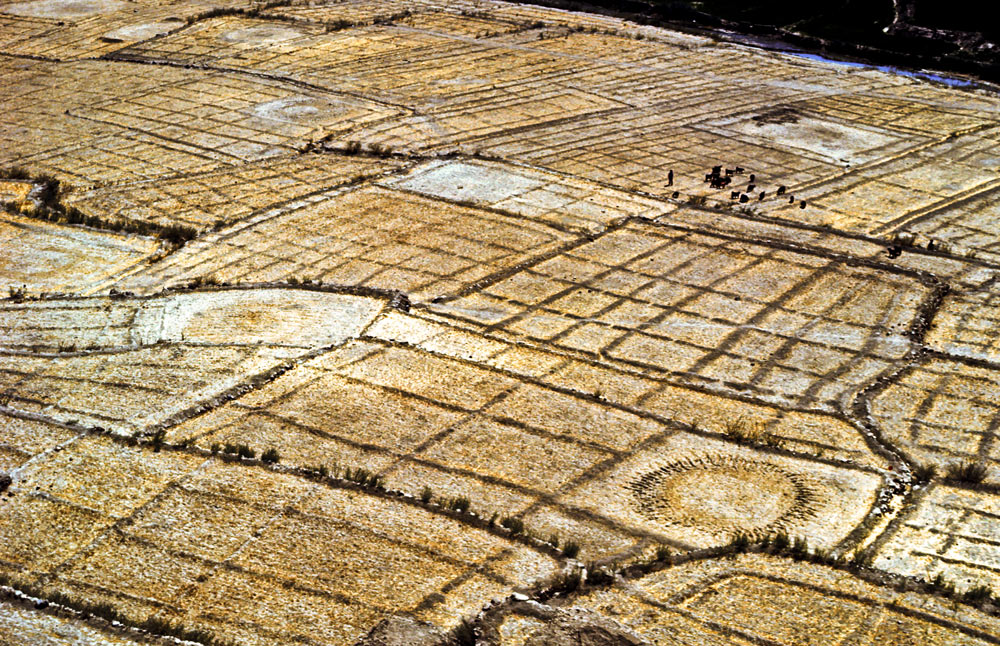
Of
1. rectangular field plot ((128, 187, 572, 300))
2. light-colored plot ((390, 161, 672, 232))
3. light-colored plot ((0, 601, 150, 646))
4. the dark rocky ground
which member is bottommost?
light-colored plot ((0, 601, 150, 646))

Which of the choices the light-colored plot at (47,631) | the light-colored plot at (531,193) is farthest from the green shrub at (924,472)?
the light-colored plot at (47,631)

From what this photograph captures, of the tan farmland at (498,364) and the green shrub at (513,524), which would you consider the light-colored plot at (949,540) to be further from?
the green shrub at (513,524)

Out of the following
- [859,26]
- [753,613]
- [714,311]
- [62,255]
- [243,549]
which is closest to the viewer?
[753,613]

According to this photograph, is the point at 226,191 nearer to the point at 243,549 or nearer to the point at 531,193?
the point at 531,193

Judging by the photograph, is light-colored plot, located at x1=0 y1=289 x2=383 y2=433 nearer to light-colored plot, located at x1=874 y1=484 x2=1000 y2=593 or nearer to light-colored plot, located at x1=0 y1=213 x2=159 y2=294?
light-colored plot, located at x1=0 y1=213 x2=159 y2=294

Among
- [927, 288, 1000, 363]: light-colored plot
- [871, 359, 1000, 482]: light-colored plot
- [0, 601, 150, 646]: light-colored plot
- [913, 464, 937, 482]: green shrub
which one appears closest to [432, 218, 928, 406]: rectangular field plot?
[927, 288, 1000, 363]: light-colored plot

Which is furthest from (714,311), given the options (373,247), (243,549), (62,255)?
(62,255)

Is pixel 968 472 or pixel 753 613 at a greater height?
pixel 968 472
